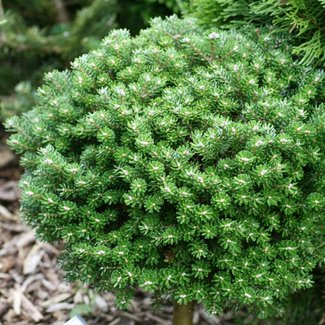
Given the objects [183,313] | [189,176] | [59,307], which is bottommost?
[59,307]

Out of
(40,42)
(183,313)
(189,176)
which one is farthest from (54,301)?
(40,42)

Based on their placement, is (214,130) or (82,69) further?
(82,69)

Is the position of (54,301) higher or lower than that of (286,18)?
lower

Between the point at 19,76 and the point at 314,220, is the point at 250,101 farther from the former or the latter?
the point at 19,76

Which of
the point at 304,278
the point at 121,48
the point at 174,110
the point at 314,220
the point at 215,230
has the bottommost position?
the point at 304,278

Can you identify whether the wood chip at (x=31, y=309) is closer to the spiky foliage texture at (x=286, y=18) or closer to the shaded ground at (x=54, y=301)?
the shaded ground at (x=54, y=301)

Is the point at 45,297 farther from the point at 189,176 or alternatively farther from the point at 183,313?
the point at 189,176

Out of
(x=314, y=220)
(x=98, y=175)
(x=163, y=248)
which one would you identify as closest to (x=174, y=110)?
(x=98, y=175)
